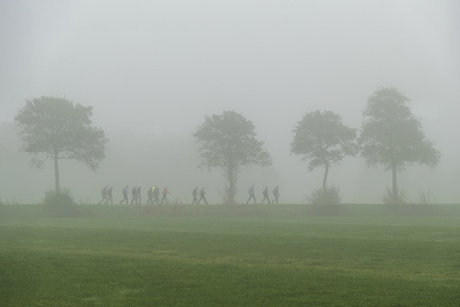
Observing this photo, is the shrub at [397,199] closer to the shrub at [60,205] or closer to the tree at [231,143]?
the tree at [231,143]

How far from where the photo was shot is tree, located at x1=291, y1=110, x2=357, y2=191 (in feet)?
181

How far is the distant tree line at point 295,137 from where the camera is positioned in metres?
52.1

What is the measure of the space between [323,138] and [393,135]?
779 cm

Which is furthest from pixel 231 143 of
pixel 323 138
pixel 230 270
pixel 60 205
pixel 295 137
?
pixel 230 270

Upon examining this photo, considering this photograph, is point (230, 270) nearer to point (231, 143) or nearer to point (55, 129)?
point (231, 143)

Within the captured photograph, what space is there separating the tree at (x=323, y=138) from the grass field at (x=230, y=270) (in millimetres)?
34175

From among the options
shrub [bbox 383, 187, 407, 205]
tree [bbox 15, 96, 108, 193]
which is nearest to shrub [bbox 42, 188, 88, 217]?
tree [bbox 15, 96, 108, 193]

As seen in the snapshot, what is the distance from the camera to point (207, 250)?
16.0 m

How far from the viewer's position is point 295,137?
56656mm

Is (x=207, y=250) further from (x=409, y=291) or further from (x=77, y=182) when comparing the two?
(x=77, y=182)

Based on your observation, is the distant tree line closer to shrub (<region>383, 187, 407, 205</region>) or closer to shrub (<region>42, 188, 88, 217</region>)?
shrub (<region>383, 187, 407, 205</region>)

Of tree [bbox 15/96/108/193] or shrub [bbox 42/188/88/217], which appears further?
tree [bbox 15/96/108/193]

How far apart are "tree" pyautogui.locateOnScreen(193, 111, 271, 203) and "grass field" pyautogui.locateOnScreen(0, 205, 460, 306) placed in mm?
37023

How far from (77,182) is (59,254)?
417ft
